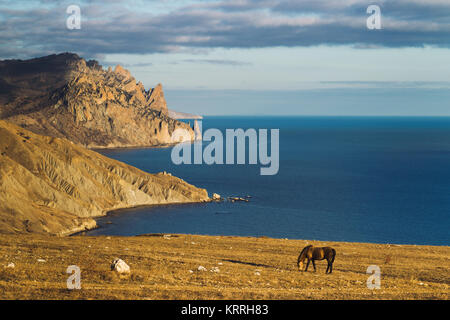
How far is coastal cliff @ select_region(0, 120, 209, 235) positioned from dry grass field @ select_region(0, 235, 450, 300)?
45.1 metres

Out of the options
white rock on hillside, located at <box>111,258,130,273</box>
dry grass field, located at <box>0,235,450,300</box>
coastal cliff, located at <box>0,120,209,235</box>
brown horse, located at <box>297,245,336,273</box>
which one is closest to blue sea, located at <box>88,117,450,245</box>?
coastal cliff, located at <box>0,120,209,235</box>

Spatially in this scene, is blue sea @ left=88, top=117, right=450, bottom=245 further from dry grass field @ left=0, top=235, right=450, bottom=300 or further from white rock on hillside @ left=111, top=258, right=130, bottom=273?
white rock on hillside @ left=111, top=258, right=130, bottom=273

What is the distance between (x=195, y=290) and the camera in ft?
55.4

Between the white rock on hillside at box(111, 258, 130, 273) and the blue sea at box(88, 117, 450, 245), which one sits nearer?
the white rock on hillside at box(111, 258, 130, 273)

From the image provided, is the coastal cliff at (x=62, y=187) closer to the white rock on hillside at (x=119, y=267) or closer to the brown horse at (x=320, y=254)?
the white rock on hillside at (x=119, y=267)

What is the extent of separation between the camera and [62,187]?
4031 inches

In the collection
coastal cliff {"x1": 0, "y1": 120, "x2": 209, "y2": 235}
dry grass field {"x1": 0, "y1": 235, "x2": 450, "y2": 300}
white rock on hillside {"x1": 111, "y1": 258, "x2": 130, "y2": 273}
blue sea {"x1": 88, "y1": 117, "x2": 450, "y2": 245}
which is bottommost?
blue sea {"x1": 88, "y1": 117, "x2": 450, "y2": 245}

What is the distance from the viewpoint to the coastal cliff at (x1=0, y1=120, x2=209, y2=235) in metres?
76.5

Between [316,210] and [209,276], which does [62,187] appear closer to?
[316,210]
